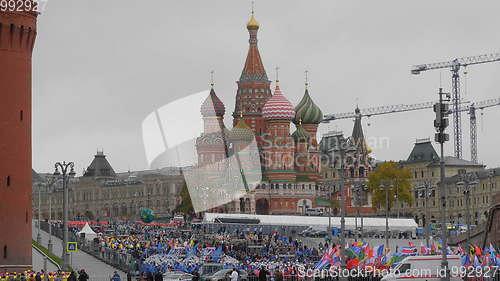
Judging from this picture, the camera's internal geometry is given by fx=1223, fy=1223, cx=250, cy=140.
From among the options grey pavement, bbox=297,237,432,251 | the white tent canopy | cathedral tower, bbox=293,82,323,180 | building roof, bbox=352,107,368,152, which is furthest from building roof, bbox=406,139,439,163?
grey pavement, bbox=297,237,432,251

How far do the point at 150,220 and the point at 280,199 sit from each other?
27982 mm

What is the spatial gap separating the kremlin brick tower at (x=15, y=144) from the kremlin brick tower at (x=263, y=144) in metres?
72.9

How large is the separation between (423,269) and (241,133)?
97.4 m

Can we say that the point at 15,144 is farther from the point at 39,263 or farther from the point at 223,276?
the point at 223,276

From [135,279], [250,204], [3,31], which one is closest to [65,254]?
[135,279]

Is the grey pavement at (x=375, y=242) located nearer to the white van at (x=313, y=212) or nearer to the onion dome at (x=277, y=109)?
the white van at (x=313, y=212)

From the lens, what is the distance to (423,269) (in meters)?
44.0

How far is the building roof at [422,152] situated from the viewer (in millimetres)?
166375

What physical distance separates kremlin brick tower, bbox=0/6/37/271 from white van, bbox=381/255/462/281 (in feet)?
80.2

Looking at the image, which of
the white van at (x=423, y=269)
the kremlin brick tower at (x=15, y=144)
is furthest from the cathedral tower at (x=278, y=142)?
the white van at (x=423, y=269)

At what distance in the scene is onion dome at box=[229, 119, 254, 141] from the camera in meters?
141

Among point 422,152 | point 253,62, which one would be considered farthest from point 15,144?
point 422,152

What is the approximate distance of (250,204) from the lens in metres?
138

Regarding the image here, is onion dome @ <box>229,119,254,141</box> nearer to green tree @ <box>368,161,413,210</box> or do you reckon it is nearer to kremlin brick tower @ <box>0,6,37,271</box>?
green tree @ <box>368,161,413,210</box>
